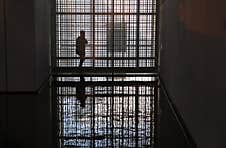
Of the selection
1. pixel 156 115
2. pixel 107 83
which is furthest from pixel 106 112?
pixel 107 83

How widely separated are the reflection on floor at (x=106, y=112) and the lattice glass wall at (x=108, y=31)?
268cm

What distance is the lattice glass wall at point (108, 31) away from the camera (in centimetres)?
1645

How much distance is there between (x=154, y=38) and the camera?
648 inches
